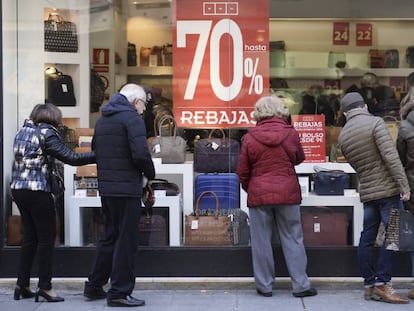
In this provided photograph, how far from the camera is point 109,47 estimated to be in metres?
7.42

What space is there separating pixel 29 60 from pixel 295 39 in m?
3.37

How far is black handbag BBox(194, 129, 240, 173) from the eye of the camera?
6.84m

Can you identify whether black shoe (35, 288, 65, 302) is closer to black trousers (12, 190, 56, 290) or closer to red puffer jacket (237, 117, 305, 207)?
black trousers (12, 190, 56, 290)

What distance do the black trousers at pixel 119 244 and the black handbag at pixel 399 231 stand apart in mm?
1983

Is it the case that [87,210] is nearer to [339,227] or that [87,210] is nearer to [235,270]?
[235,270]

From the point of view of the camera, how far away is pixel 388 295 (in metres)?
6.00

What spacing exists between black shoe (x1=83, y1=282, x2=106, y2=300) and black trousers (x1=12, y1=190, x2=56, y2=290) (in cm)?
30

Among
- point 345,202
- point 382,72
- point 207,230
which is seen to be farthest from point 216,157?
point 382,72

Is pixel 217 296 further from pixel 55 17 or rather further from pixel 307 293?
pixel 55 17

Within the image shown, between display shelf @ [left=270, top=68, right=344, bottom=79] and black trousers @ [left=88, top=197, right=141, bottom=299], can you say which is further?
display shelf @ [left=270, top=68, right=344, bottom=79]

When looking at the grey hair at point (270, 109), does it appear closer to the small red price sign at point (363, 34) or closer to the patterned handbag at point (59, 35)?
the patterned handbag at point (59, 35)

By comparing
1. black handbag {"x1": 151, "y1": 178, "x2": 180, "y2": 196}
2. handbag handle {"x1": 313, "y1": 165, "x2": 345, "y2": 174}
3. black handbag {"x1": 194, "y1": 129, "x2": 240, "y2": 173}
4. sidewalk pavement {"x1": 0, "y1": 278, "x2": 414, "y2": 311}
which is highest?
black handbag {"x1": 194, "y1": 129, "x2": 240, "y2": 173}

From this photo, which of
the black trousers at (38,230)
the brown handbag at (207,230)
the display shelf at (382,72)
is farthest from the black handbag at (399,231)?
the display shelf at (382,72)

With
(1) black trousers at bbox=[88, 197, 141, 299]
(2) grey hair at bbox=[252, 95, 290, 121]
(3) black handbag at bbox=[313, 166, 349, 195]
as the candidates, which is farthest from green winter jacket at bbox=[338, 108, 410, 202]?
(1) black trousers at bbox=[88, 197, 141, 299]
